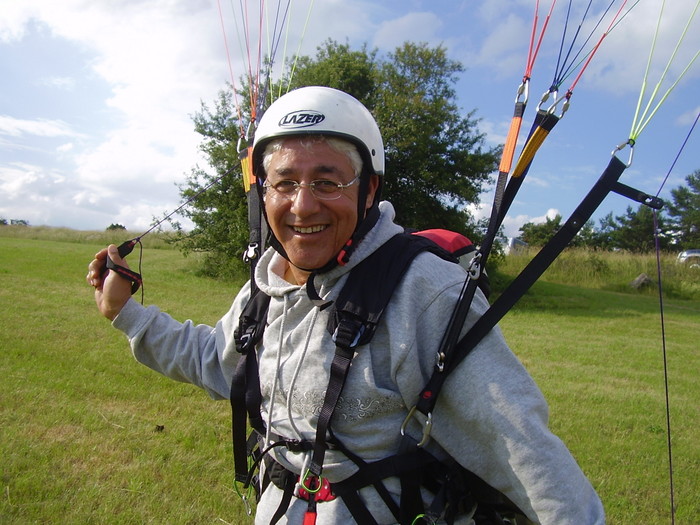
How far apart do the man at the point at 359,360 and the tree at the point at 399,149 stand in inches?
605

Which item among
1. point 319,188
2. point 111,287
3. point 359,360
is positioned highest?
point 319,188

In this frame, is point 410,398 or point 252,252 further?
point 252,252

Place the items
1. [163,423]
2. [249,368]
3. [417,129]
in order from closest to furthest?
[249,368] < [163,423] < [417,129]

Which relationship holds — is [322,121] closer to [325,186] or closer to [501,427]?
[325,186]

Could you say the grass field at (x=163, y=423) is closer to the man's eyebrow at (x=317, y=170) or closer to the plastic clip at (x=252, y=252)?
the plastic clip at (x=252, y=252)

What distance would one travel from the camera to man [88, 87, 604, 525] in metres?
1.66

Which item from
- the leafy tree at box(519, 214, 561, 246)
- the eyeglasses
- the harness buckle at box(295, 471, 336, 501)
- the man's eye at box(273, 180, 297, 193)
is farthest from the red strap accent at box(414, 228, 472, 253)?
the leafy tree at box(519, 214, 561, 246)

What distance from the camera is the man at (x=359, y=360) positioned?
5.43ft

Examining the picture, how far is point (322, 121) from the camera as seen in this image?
1958 mm

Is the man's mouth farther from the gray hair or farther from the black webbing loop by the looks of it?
the black webbing loop

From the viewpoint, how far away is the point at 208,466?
477cm

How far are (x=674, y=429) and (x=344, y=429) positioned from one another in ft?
21.7

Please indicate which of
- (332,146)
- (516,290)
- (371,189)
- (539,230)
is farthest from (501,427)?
(539,230)

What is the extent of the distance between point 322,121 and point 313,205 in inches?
12.1
